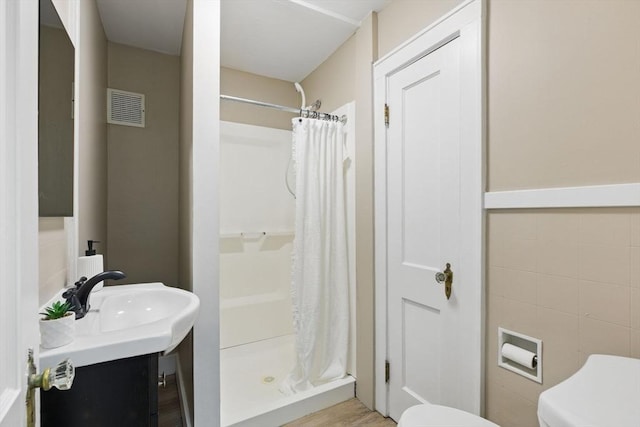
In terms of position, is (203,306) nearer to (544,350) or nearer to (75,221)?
(75,221)

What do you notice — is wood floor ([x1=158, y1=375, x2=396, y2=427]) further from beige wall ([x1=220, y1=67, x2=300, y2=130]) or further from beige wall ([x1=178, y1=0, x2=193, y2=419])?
beige wall ([x1=220, y1=67, x2=300, y2=130])

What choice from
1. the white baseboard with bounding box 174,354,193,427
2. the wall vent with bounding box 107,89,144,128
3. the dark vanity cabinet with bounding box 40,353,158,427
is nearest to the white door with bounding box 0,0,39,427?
the dark vanity cabinet with bounding box 40,353,158,427

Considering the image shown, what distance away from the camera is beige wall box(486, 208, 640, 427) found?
95 cm

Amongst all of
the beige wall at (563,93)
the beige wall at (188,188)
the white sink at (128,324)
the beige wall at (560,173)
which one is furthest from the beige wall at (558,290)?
the beige wall at (188,188)

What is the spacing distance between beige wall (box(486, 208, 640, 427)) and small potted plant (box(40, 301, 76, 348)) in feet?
4.82

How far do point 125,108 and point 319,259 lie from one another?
1.85 meters

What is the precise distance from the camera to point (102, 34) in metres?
2.12

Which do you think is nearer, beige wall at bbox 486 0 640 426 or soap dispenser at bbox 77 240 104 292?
beige wall at bbox 486 0 640 426

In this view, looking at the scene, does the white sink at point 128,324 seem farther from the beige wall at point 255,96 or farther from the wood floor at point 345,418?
the beige wall at point 255,96

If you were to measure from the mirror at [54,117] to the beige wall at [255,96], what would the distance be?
4.74ft

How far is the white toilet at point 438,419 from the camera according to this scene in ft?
3.80

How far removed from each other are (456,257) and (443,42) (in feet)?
3.37

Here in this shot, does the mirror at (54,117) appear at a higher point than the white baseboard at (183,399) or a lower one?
higher

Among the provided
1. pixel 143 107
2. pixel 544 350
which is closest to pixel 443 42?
pixel 544 350
